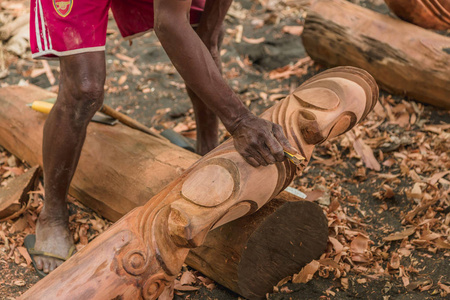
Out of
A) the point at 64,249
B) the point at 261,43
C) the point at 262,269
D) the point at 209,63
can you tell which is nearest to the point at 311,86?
the point at 209,63

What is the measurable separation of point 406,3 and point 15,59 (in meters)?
3.83

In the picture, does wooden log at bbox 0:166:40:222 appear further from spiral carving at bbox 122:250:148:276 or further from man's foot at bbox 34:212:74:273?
spiral carving at bbox 122:250:148:276

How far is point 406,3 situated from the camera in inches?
135

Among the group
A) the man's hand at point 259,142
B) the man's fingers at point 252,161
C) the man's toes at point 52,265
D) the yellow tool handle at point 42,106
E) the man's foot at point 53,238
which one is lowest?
the man's toes at point 52,265

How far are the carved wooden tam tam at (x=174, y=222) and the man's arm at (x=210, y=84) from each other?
A: 0.08 m

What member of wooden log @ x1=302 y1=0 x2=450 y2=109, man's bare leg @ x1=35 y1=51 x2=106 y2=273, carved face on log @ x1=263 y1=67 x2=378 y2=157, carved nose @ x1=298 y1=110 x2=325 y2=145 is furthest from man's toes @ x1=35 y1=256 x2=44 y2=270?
wooden log @ x1=302 y1=0 x2=450 y2=109

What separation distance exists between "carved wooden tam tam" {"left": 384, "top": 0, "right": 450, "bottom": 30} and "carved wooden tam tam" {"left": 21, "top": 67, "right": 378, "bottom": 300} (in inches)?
45.4

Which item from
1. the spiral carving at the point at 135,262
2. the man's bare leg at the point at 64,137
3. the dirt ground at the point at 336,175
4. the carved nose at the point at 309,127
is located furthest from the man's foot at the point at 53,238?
the carved nose at the point at 309,127

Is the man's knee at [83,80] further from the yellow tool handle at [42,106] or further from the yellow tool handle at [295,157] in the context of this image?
the yellow tool handle at [295,157]

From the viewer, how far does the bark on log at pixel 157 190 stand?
7.48 ft

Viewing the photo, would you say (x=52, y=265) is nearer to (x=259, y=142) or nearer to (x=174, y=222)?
(x=174, y=222)

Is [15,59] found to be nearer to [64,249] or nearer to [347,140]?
[64,249]

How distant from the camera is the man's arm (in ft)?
6.41

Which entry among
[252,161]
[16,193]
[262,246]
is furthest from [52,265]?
[252,161]
